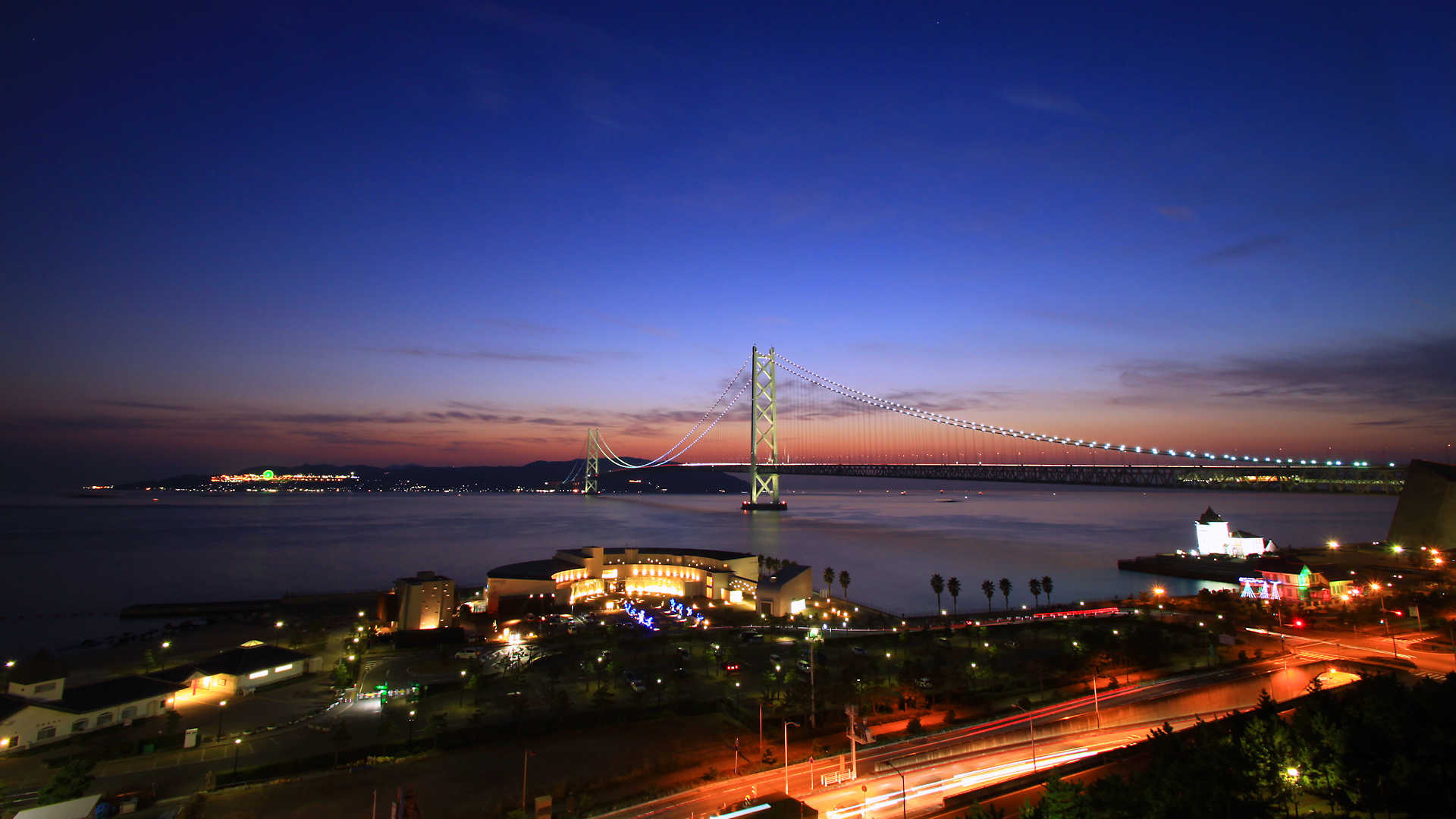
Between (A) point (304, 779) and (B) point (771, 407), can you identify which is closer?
(A) point (304, 779)

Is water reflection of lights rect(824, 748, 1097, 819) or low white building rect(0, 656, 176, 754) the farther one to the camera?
low white building rect(0, 656, 176, 754)

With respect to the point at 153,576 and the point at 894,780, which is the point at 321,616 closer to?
the point at 153,576

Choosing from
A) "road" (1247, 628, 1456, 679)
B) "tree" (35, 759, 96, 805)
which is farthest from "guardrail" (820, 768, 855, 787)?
"road" (1247, 628, 1456, 679)

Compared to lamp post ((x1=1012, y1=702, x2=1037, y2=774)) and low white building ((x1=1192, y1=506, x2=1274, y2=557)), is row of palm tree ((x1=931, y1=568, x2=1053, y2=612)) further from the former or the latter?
low white building ((x1=1192, y1=506, x2=1274, y2=557))

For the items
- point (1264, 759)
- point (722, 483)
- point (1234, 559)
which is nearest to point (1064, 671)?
point (1264, 759)

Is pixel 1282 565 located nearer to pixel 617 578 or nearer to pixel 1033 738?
pixel 1033 738

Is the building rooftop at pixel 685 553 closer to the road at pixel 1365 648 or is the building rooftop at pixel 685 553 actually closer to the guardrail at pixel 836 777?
the road at pixel 1365 648

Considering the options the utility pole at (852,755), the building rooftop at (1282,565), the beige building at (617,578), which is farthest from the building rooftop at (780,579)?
the building rooftop at (1282,565)
